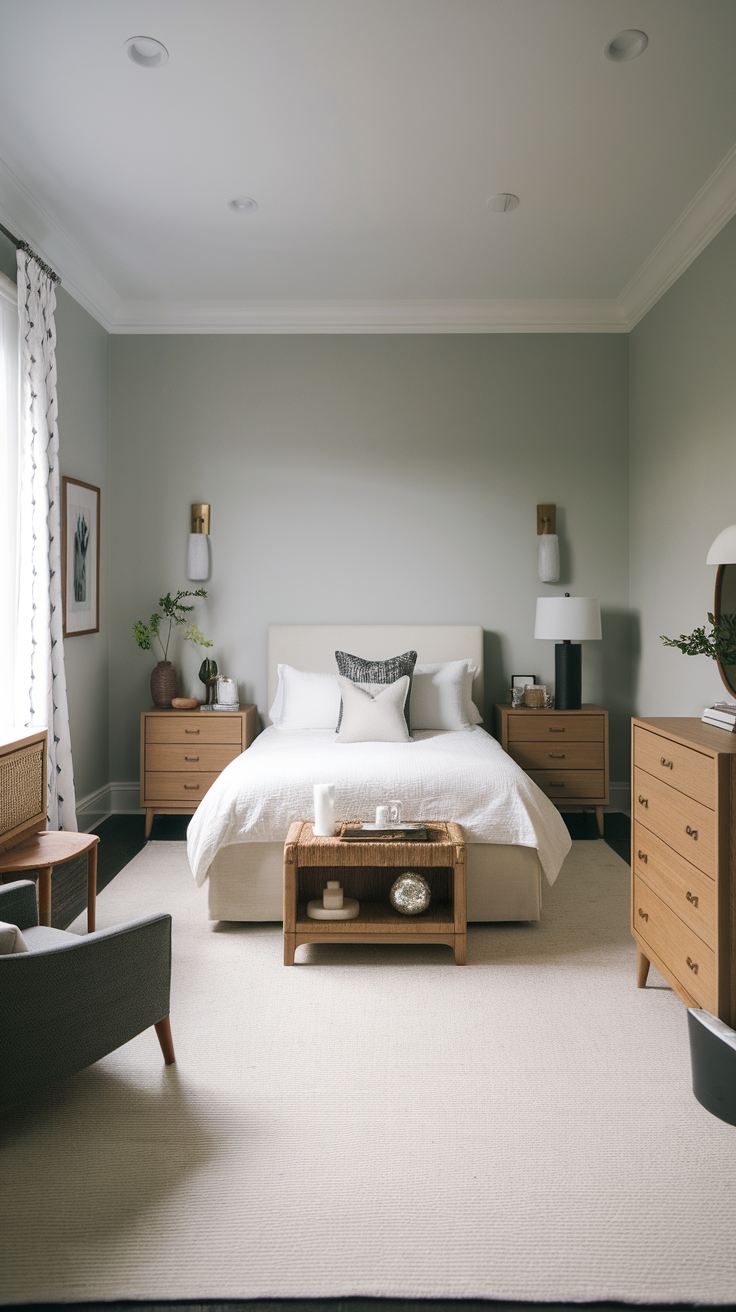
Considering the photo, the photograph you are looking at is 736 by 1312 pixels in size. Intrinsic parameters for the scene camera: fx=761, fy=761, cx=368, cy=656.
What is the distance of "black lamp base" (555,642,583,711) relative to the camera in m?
4.53

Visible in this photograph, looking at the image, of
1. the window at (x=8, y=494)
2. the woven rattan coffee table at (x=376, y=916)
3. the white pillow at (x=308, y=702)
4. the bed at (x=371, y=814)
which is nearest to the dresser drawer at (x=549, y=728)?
the white pillow at (x=308, y=702)

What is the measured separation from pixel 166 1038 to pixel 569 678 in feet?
10.2

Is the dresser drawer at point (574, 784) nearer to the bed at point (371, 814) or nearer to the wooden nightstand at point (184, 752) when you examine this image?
the bed at point (371, 814)

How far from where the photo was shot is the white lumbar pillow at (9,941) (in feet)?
5.74

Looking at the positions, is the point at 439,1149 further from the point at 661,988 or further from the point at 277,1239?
→ the point at 661,988

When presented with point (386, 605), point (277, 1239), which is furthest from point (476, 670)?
point (277, 1239)

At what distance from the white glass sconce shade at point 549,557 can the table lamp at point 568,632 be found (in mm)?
255

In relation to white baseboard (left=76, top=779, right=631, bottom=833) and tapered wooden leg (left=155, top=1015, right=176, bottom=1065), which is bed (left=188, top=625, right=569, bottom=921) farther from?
white baseboard (left=76, top=779, right=631, bottom=833)

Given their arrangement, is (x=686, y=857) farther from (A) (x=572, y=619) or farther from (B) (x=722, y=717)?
(A) (x=572, y=619)

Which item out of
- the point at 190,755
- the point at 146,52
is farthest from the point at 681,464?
the point at 190,755

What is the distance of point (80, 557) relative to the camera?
4.40m

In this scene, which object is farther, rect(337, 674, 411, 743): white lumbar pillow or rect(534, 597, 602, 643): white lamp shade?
rect(534, 597, 602, 643): white lamp shade

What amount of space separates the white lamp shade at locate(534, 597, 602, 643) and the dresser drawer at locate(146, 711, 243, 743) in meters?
1.92

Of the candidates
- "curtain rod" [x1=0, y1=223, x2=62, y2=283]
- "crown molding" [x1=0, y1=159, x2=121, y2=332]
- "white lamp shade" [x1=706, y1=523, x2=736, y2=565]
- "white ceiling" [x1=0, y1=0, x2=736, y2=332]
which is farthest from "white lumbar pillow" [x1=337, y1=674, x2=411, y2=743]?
"crown molding" [x1=0, y1=159, x2=121, y2=332]
